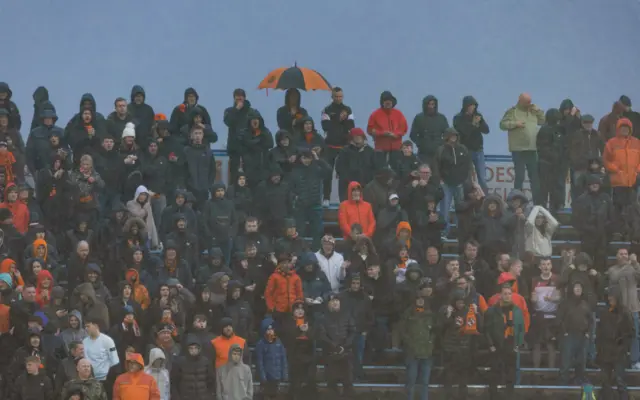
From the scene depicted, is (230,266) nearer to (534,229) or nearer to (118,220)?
(118,220)

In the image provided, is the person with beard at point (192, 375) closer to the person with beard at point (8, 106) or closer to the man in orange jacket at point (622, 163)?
the person with beard at point (8, 106)

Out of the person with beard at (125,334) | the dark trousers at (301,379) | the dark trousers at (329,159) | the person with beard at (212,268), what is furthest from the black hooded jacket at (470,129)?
the person with beard at (125,334)

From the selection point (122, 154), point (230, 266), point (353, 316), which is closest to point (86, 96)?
point (122, 154)

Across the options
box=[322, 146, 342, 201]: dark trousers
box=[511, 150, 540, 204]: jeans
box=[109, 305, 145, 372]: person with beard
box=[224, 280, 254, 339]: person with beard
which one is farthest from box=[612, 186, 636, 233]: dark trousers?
box=[109, 305, 145, 372]: person with beard

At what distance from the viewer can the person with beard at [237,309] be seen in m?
25.3

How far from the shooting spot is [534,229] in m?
27.3

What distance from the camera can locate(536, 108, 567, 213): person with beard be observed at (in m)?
28.6

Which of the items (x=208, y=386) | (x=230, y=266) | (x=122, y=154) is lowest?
(x=208, y=386)

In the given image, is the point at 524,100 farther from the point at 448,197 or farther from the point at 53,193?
the point at 53,193

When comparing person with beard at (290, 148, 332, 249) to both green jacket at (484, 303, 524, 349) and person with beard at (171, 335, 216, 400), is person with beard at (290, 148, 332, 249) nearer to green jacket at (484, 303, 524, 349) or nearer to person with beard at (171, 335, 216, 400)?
green jacket at (484, 303, 524, 349)

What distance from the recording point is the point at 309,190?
27.7 meters

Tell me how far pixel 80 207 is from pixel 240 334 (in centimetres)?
344

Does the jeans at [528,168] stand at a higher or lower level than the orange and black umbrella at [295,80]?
lower

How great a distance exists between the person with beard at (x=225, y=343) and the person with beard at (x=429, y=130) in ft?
17.7
